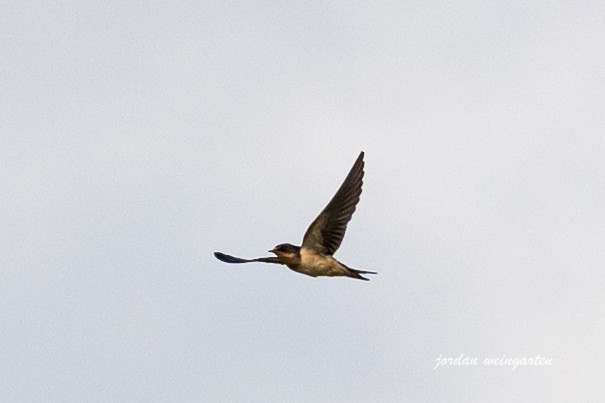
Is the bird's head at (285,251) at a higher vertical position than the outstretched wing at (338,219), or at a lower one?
lower

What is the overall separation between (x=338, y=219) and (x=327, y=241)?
51 centimetres

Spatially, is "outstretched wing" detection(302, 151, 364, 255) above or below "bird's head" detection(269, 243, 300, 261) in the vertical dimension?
above

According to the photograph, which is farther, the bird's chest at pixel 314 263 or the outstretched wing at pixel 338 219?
the outstretched wing at pixel 338 219

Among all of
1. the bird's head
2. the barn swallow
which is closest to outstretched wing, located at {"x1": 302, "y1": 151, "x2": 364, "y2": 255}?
the barn swallow

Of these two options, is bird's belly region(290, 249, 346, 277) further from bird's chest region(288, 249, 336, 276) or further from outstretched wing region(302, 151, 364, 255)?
outstretched wing region(302, 151, 364, 255)

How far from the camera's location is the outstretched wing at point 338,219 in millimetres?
32938

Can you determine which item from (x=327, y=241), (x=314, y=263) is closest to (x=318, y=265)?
(x=314, y=263)

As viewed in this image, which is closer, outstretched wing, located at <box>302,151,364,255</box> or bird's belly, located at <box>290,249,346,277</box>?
bird's belly, located at <box>290,249,346,277</box>

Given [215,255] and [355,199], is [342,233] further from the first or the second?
[215,255]

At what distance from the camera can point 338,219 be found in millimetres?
33062

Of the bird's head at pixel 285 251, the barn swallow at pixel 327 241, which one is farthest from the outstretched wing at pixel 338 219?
the bird's head at pixel 285 251

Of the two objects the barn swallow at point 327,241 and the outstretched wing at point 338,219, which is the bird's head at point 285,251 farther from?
the outstretched wing at point 338,219

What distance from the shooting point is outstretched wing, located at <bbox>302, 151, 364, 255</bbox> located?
108 ft

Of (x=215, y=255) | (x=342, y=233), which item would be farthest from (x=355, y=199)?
(x=215, y=255)
